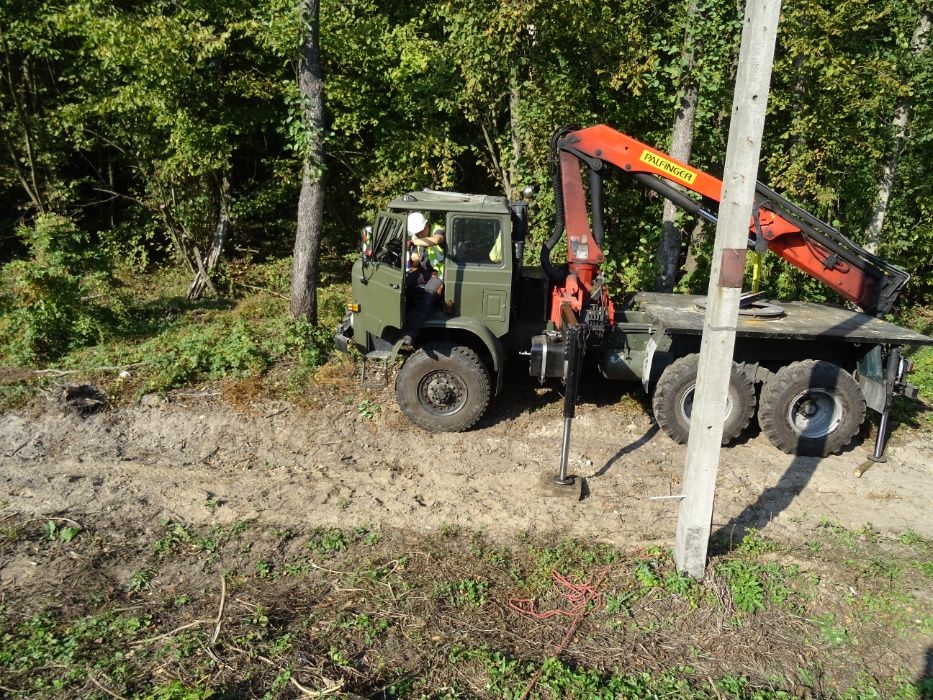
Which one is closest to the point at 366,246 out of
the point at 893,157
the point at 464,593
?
the point at 464,593

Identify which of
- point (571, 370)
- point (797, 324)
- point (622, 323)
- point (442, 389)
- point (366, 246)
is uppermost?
point (366, 246)

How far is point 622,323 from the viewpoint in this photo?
23.5ft

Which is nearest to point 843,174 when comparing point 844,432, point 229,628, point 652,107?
point 652,107

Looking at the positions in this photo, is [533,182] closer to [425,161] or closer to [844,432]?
[425,161]

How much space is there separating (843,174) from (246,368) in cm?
893

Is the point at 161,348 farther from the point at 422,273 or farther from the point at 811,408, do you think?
the point at 811,408

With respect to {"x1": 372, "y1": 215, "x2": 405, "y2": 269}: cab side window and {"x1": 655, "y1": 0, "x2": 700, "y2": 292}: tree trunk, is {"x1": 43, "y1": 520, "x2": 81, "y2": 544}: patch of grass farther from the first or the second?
{"x1": 655, "y1": 0, "x2": 700, "y2": 292}: tree trunk

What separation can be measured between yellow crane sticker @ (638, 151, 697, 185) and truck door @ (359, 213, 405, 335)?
2594 mm

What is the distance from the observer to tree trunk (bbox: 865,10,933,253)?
9.79 m

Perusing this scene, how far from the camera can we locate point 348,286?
41.1ft

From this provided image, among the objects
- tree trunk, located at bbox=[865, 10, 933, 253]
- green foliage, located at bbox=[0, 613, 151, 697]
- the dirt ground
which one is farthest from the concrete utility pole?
tree trunk, located at bbox=[865, 10, 933, 253]

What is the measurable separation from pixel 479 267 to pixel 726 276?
3154 mm

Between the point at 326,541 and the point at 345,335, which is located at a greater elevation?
the point at 345,335

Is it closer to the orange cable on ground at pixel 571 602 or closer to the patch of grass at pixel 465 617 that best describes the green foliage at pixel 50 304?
the patch of grass at pixel 465 617
